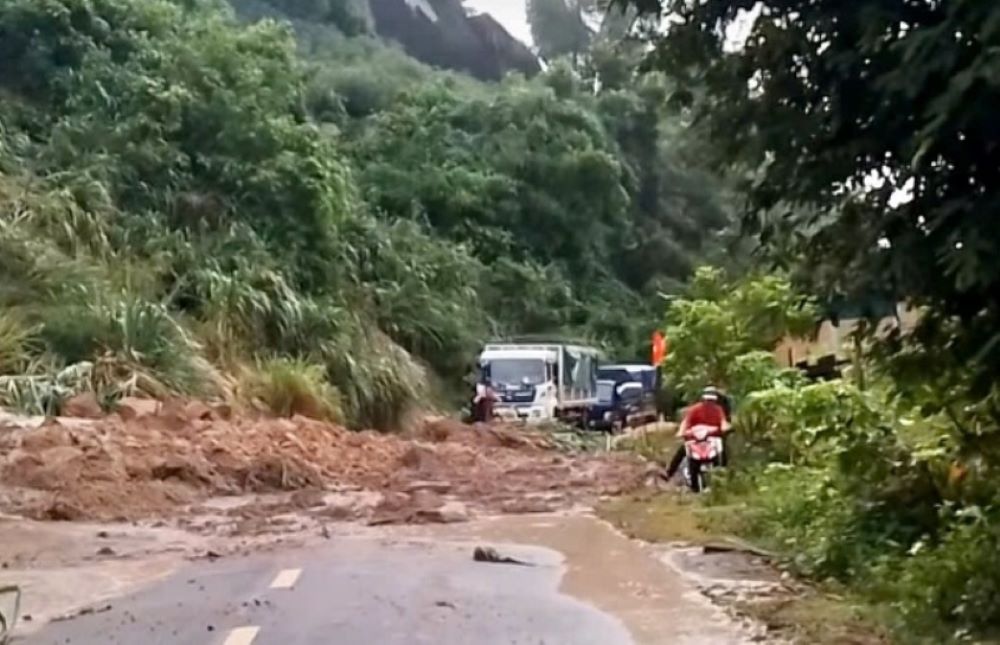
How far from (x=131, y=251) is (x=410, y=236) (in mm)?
12263

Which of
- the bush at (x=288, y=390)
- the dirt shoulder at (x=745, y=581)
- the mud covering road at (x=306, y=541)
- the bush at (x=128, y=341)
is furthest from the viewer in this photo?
the bush at (x=288, y=390)

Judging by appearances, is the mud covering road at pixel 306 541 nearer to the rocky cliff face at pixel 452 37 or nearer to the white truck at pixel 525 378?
the white truck at pixel 525 378

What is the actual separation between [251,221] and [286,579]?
78.5 feet

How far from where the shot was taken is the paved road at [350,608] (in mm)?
10039

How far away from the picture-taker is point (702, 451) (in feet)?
68.5

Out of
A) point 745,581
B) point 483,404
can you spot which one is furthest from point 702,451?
point 483,404

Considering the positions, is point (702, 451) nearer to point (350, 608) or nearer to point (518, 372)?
point (350, 608)

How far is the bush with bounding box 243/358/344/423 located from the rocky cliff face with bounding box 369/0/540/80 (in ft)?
151

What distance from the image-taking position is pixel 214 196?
117ft

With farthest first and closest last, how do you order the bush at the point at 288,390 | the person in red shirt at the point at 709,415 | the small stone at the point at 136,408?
the bush at the point at 288,390, the small stone at the point at 136,408, the person in red shirt at the point at 709,415

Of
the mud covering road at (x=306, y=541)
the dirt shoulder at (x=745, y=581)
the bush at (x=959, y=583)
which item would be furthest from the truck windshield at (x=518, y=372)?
the bush at (x=959, y=583)

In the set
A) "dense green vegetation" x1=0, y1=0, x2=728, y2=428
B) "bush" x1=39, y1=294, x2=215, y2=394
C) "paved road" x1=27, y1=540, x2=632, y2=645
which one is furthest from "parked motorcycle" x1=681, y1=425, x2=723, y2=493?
"bush" x1=39, y1=294, x2=215, y2=394

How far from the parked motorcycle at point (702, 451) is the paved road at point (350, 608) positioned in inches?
266

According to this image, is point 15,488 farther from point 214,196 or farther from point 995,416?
point 214,196
